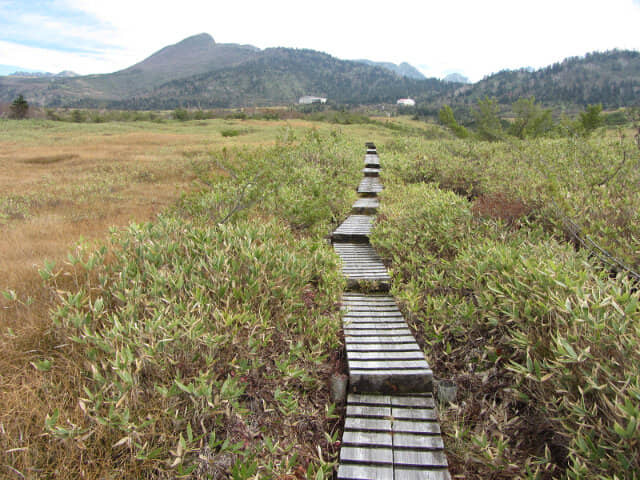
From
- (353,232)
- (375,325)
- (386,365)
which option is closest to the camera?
(386,365)

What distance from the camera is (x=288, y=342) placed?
325 centimetres

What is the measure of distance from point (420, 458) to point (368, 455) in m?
0.36

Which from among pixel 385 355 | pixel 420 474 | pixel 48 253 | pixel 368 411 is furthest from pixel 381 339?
pixel 48 253

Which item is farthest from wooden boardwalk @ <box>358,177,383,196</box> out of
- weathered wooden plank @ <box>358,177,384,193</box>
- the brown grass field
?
the brown grass field

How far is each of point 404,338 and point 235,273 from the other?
1902 mm

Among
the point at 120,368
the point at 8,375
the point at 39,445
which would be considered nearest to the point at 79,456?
the point at 39,445

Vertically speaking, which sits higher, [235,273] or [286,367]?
[235,273]

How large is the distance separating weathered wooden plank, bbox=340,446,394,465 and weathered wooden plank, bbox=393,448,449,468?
49 millimetres

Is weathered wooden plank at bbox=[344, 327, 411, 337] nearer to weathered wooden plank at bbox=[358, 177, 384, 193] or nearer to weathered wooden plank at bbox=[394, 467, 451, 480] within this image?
weathered wooden plank at bbox=[394, 467, 451, 480]

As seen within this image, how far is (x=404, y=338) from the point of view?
11.5ft

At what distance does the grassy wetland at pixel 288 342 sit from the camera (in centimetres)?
211

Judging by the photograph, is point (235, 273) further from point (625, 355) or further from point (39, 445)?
point (625, 355)

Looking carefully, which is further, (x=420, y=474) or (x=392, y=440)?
(x=392, y=440)

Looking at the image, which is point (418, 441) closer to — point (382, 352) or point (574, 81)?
point (382, 352)
